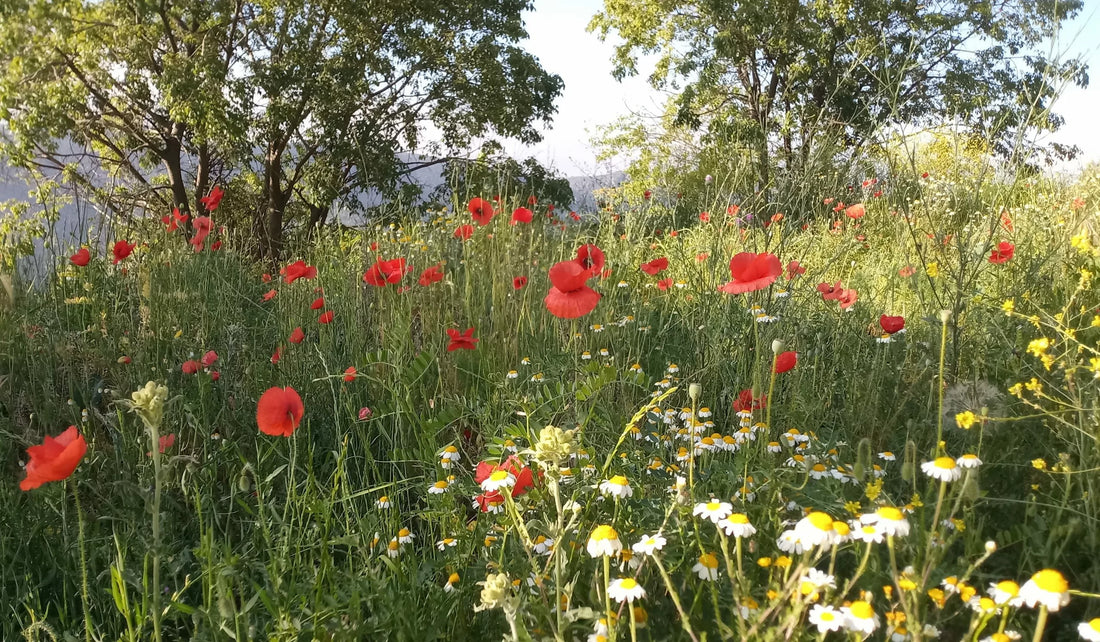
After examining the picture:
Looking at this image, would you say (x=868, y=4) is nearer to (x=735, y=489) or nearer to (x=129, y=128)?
(x=129, y=128)

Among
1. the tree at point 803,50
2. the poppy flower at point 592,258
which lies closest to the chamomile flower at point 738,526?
the poppy flower at point 592,258

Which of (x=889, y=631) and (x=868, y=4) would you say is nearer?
(x=889, y=631)

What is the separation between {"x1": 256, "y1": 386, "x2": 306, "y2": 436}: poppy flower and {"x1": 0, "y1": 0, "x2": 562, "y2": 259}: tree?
10.1 meters

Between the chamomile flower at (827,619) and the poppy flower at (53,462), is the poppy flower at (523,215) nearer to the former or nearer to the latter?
the poppy flower at (53,462)

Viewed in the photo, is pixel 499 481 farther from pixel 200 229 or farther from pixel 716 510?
pixel 200 229

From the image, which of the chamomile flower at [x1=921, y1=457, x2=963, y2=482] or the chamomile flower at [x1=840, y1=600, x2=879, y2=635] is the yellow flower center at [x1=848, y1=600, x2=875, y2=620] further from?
the chamomile flower at [x1=921, y1=457, x2=963, y2=482]

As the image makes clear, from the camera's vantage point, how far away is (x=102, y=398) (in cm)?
268

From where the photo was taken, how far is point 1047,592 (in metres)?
0.83

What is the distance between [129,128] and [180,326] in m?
12.6

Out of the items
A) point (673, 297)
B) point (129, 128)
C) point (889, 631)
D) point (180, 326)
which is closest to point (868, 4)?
point (129, 128)

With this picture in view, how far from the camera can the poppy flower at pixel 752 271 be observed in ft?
5.85

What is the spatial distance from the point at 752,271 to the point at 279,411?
111cm

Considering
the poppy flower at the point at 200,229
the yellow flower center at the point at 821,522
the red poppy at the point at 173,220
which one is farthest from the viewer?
the red poppy at the point at 173,220

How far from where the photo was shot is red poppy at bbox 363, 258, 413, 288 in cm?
245
